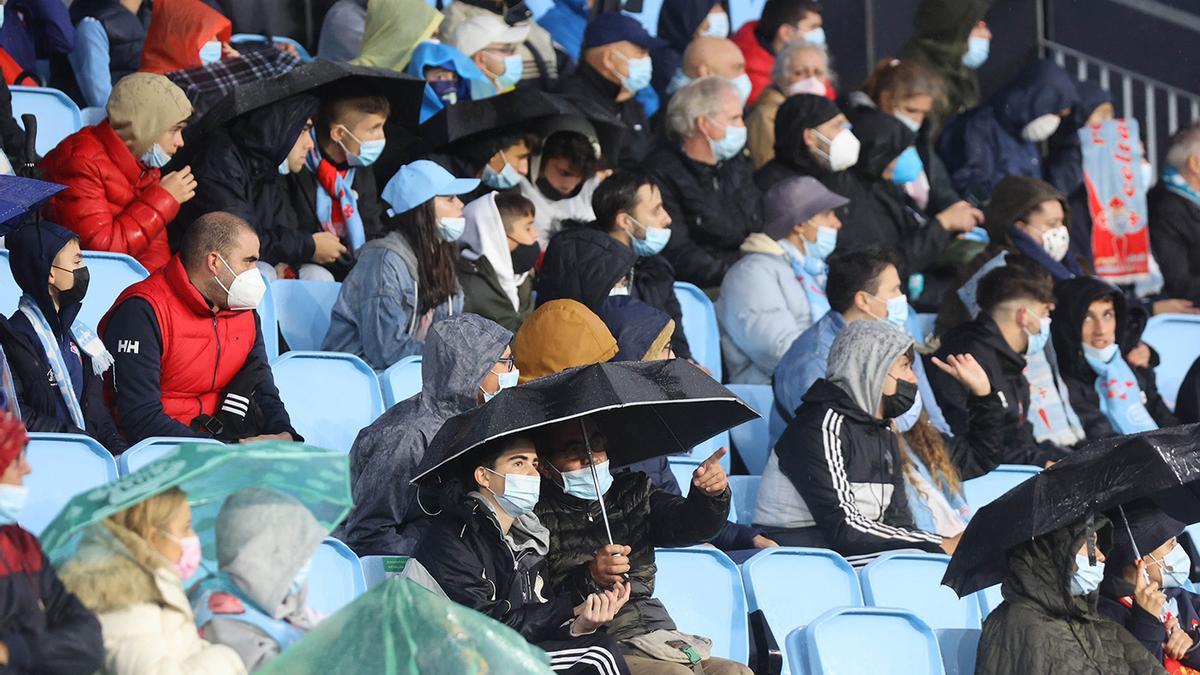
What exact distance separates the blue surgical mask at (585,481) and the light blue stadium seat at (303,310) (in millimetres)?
1976

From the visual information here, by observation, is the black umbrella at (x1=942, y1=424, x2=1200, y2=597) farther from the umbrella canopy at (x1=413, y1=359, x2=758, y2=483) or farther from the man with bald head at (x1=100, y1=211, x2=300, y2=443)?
the man with bald head at (x1=100, y1=211, x2=300, y2=443)

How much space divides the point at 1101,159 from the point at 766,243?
271 centimetres

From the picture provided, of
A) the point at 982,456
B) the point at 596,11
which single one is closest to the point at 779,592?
the point at 982,456

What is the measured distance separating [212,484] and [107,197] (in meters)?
3.28

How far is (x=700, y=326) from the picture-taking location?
315 inches

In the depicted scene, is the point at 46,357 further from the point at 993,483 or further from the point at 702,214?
the point at 702,214

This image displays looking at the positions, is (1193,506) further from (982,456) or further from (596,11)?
(596,11)

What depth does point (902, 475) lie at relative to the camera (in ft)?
22.1

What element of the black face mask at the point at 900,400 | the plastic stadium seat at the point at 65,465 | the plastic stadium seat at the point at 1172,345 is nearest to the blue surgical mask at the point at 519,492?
the plastic stadium seat at the point at 65,465

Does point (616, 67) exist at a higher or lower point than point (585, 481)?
lower

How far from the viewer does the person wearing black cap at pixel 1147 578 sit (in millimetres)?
5816

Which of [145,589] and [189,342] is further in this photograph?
[189,342]

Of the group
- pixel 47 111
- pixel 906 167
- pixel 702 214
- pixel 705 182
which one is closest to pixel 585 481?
pixel 47 111

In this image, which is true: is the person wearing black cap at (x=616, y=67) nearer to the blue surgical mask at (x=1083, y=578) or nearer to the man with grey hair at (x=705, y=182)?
the man with grey hair at (x=705, y=182)
